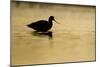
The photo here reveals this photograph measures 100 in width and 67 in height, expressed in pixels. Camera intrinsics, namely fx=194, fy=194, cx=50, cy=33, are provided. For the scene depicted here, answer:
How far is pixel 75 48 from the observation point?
2.07 metres

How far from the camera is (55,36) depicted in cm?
198

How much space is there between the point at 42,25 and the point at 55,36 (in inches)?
6.9

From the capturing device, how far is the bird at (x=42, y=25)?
1.91 meters

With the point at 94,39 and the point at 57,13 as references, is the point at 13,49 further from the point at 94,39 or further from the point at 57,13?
the point at 94,39

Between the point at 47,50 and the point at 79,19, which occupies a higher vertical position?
the point at 79,19

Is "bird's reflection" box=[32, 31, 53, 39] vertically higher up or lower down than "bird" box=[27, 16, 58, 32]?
lower down

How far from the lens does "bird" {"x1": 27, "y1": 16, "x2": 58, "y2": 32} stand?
1.91m

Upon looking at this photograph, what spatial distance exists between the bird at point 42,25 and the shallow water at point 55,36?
1.4 inches

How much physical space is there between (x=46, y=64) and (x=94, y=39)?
0.63 m

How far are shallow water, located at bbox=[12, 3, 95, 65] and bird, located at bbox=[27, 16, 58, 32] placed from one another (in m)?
0.04

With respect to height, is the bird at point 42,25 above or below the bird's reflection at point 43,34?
above

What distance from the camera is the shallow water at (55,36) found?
185cm

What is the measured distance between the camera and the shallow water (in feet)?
6.07

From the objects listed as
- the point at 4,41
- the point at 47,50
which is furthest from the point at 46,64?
the point at 4,41
